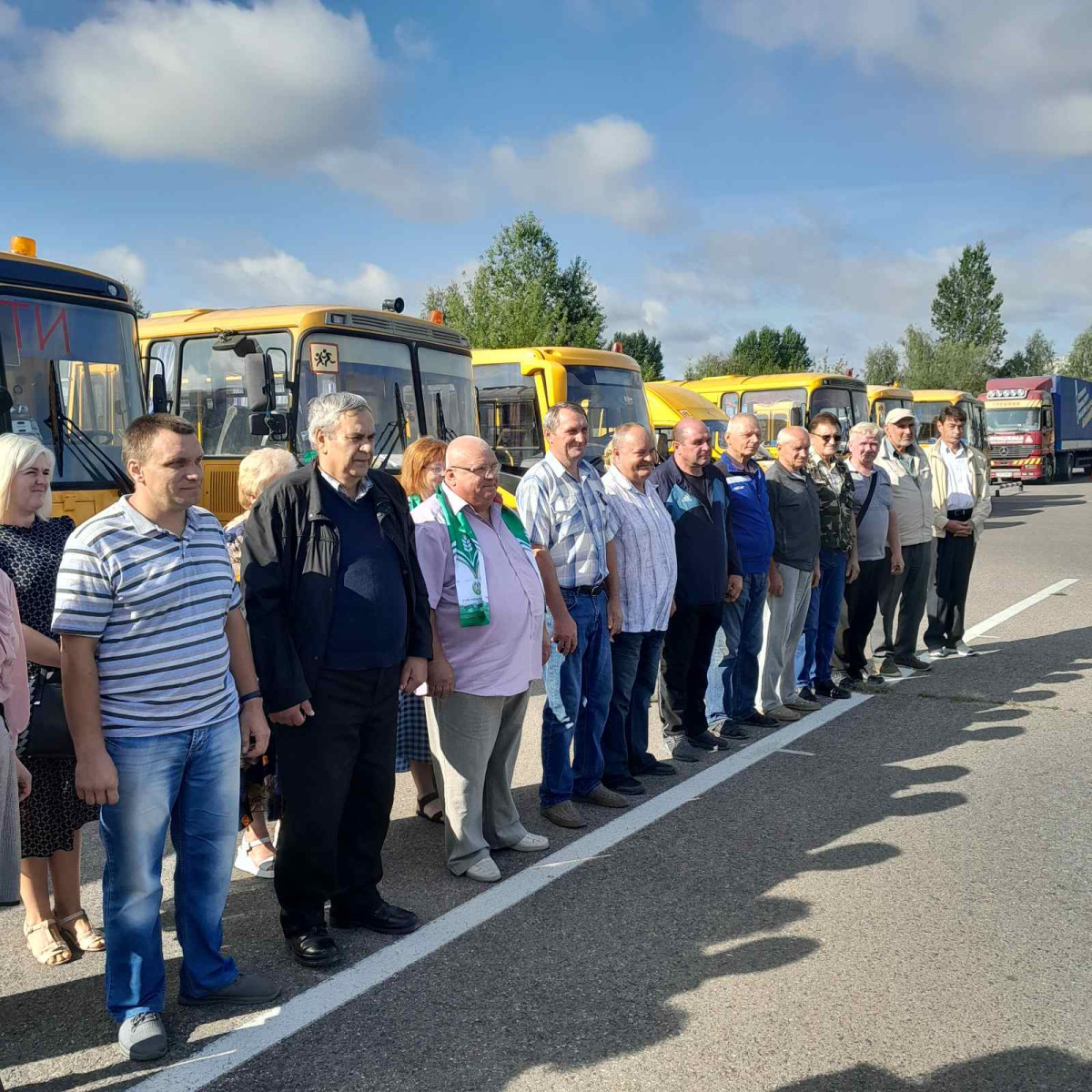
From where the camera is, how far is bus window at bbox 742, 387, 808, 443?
703 inches

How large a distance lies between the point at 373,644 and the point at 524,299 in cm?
3329

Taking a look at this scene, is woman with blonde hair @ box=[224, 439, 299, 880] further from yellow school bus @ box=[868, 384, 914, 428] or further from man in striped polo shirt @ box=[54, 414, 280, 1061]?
yellow school bus @ box=[868, 384, 914, 428]

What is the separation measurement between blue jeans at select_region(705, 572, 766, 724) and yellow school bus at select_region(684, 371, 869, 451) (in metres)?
11.1

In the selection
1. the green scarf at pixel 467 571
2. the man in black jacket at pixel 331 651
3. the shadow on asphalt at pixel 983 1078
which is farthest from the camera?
the green scarf at pixel 467 571

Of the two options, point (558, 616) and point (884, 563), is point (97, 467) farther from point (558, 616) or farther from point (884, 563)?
point (884, 563)

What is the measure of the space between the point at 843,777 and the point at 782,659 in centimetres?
139

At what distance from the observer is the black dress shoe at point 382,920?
13.0 feet

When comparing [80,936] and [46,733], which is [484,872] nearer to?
[80,936]

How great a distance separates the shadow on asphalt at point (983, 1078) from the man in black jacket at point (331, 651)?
163 cm

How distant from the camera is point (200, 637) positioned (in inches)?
127

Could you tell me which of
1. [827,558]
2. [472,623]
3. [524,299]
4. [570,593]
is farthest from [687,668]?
[524,299]

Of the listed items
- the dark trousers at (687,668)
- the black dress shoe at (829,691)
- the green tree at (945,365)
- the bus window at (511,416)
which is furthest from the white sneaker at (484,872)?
the green tree at (945,365)

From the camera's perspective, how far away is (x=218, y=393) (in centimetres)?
875

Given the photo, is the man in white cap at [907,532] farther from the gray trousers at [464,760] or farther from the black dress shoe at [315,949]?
the black dress shoe at [315,949]
